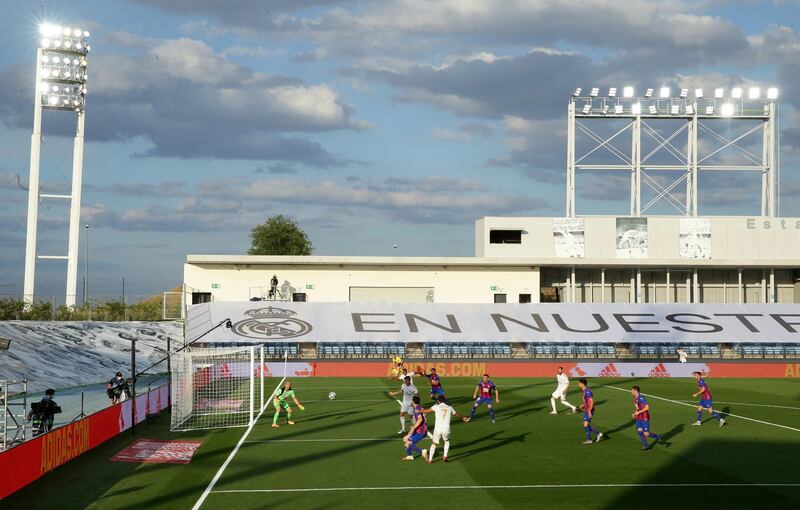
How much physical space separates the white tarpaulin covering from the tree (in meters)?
66.4

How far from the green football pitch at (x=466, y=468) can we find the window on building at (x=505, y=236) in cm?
4027

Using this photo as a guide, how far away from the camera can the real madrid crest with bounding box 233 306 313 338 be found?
62.2 m

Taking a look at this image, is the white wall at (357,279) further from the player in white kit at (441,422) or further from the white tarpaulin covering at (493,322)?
the player in white kit at (441,422)

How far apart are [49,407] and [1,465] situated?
8.03 meters

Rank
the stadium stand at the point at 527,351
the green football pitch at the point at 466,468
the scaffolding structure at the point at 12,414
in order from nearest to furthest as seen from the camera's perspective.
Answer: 1. the green football pitch at the point at 466,468
2. the scaffolding structure at the point at 12,414
3. the stadium stand at the point at 527,351

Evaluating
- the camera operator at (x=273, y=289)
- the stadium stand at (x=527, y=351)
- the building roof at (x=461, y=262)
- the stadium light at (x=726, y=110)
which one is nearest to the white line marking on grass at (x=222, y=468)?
the stadium stand at (x=527, y=351)

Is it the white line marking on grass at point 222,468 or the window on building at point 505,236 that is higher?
the window on building at point 505,236

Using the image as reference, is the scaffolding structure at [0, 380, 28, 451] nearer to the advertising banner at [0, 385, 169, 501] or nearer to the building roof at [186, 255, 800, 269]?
the advertising banner at [0, 385, 169, 501]

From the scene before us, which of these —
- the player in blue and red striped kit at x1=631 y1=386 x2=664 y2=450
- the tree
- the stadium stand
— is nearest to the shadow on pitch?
the player in blue and red striped kit at x1=631 y1=386 x2=664 y2=450

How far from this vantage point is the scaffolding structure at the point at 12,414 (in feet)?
75.2

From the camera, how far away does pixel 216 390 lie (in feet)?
151

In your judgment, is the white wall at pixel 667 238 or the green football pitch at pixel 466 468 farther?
the white wall at pixel 667 238

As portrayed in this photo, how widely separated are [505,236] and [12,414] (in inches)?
2234

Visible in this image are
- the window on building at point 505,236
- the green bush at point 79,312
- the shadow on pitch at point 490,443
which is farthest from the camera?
the window on building at point 505,236
